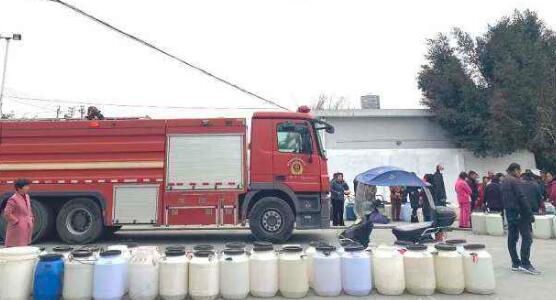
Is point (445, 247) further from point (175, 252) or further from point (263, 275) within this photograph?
point (175, 252)

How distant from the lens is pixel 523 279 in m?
6.57

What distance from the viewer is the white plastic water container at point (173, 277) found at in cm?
541

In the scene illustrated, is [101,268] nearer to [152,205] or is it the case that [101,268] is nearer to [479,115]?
[152,205]

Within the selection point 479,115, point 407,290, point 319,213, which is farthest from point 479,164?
point 407,290

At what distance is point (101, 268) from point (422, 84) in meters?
21.9

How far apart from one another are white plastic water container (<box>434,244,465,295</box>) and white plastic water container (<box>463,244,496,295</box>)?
8cm

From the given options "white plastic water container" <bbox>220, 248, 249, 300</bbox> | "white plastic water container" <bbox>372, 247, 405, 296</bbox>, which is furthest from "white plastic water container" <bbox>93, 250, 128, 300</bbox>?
"white plastic water container" <bbox>372, 247, 405, 296</bbox>

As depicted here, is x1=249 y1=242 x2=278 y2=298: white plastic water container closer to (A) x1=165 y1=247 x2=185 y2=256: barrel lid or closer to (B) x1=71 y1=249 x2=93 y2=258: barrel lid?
(A) x1=165 y1=247 x2=185 y2=256: barrel lid

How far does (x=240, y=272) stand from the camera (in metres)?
5.52

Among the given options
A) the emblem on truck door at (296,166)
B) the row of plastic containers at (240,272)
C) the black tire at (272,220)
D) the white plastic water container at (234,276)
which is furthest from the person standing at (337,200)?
the white plastic water container at (234,276)

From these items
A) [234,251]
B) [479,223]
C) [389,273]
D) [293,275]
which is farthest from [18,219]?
[479,223]

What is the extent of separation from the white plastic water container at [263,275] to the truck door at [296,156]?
4.09m

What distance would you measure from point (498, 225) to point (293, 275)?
8522mm

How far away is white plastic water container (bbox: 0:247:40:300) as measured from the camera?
5285 mm
